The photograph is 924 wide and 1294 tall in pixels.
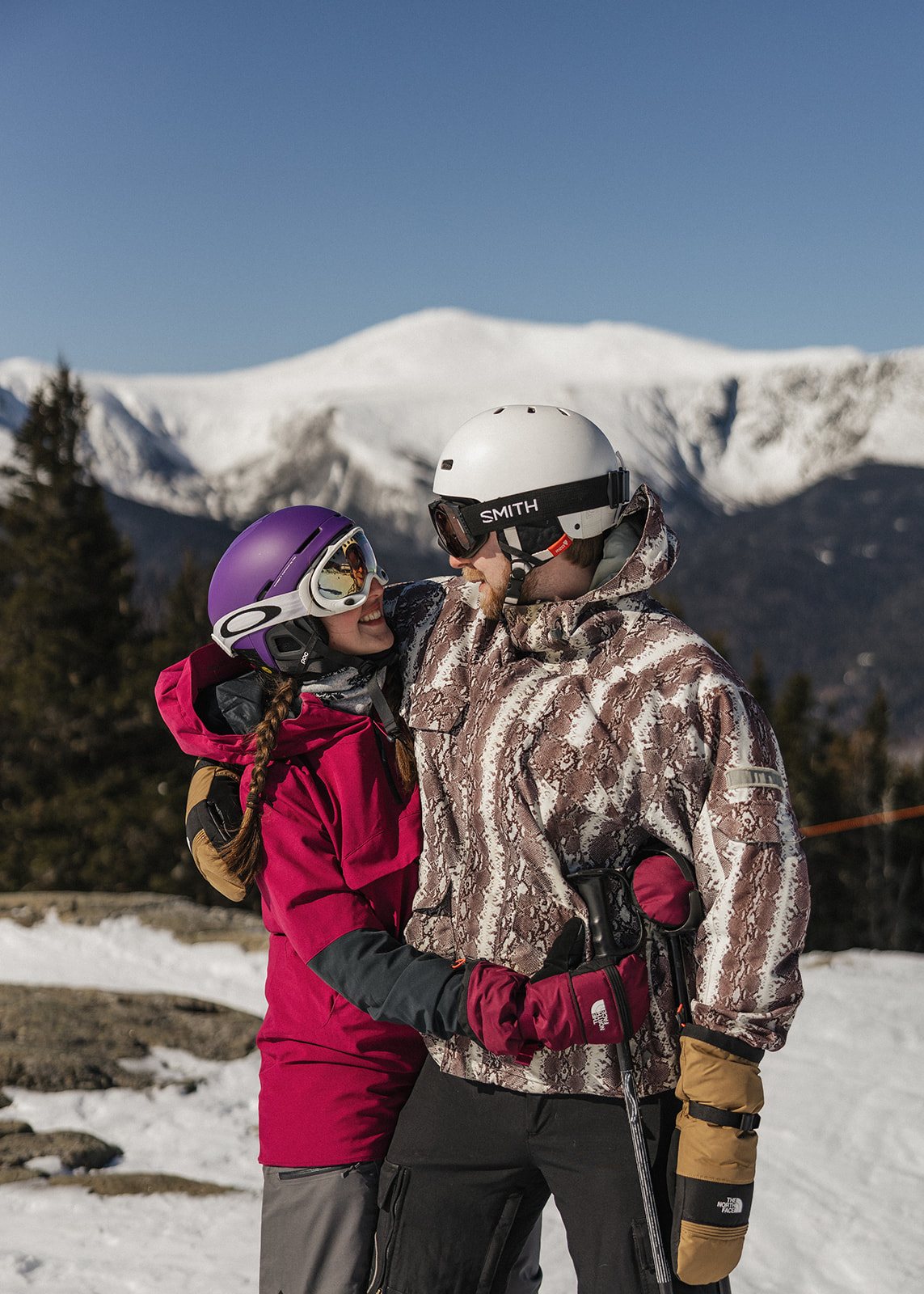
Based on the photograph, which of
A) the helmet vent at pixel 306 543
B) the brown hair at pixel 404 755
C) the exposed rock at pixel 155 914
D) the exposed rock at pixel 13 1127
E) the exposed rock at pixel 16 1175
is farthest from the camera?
the exposed rock at pixel 155 914

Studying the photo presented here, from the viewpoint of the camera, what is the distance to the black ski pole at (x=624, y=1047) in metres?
1.86

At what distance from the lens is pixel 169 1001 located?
7.03 metres

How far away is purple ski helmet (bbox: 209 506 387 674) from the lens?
233cm

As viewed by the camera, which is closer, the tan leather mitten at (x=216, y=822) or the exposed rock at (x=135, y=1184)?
the tan leather mitten at (x=216, y=822)

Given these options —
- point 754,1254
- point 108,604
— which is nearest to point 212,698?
point 754,1254

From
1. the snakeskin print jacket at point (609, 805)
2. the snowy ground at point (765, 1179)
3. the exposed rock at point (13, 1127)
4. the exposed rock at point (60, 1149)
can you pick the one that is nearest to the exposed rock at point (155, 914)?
the snowy ground at point (765, 1179)

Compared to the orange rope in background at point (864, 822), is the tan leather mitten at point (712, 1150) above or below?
above

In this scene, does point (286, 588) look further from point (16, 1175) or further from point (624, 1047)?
point (16, 1175)

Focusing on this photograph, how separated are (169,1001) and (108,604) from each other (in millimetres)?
17766

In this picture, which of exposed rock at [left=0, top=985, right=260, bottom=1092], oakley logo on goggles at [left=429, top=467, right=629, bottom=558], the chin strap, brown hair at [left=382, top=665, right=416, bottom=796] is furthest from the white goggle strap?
exposed rock at [left=0, top=985, right=260, bottom=1092]

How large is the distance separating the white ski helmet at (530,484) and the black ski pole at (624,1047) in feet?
1.96

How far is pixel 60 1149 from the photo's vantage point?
4.62 m

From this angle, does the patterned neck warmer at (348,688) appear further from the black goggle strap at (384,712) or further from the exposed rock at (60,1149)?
the exposed rock at (60,1149)

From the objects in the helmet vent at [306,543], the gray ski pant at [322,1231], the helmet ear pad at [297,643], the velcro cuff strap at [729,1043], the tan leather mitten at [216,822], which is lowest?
the gray ski pant at [322,1231]
